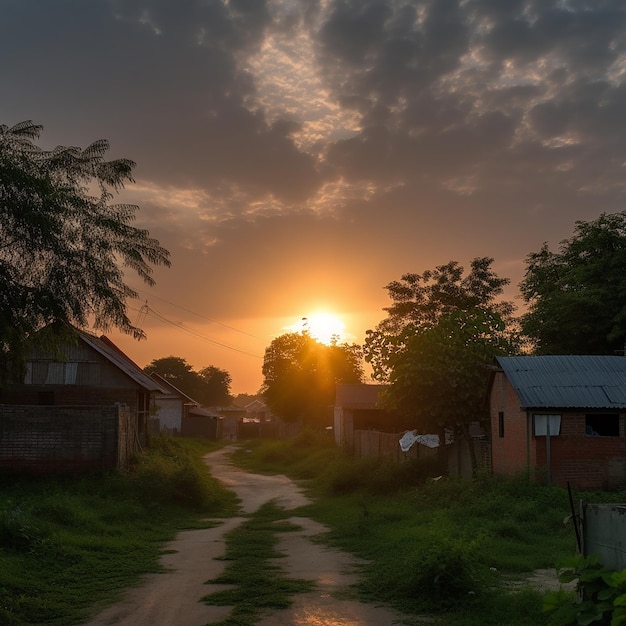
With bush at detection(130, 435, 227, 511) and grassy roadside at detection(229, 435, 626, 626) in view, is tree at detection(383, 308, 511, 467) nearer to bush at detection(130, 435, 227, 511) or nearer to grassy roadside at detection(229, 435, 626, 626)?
grassy roadside at detection(229, 435, 626, 626)

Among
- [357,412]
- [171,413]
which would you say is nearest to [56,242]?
[357,412]

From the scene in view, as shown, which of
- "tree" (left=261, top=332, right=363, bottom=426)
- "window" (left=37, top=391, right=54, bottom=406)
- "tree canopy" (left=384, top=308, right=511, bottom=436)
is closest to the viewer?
"tree canopy" (left=384, top=308, right=511, bottom=436)

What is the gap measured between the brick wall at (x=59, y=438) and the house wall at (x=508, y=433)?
12.0 m

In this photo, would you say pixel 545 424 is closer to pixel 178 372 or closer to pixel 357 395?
pixel 357 395

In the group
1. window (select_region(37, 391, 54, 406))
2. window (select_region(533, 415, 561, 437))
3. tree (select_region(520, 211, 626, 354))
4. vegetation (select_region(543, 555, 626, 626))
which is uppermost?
tree (select_region(520, 211, 626, 354))

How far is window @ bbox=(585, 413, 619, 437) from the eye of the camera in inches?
865

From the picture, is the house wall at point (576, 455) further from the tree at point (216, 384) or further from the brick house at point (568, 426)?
the tree at point (216, 384)

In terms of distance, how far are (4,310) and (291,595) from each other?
8.93 metres

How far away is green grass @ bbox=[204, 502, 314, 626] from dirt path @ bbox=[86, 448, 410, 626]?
0.60ft

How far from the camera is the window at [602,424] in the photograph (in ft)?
72.1

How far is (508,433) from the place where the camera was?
23.2 m

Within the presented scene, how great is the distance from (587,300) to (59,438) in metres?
22.7

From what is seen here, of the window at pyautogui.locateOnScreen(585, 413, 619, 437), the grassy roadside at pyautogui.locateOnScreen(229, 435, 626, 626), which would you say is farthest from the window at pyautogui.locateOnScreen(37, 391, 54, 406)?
the window at pyautogui.locateOnScreen(585, 413, 619, 437)

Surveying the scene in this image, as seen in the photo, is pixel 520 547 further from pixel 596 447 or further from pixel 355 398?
pixel 355 398
